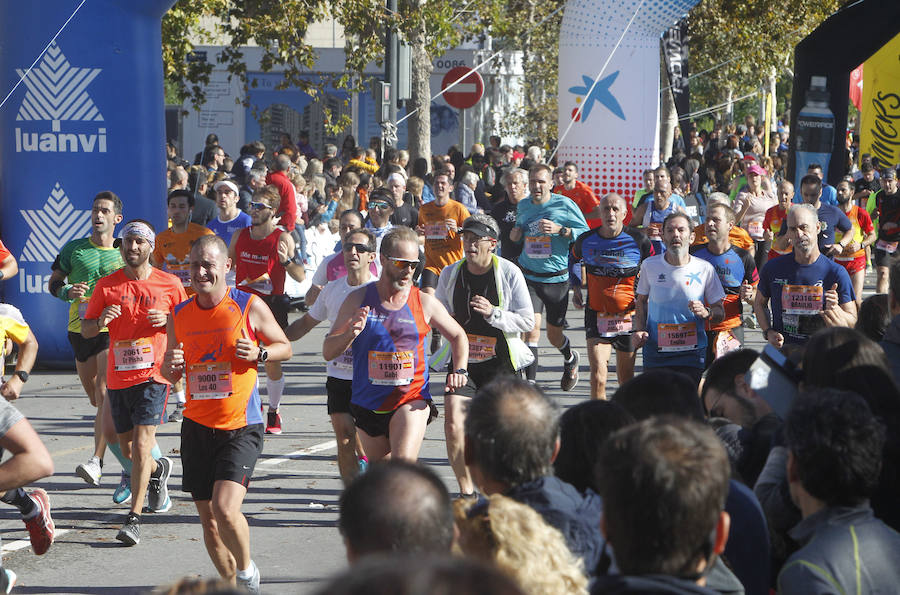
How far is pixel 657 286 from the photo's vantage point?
8195 mm

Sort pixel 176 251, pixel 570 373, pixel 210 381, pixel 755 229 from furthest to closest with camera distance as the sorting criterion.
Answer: pixel 755 229
pixel 570 373
pixel 176 251
pixel 210 381

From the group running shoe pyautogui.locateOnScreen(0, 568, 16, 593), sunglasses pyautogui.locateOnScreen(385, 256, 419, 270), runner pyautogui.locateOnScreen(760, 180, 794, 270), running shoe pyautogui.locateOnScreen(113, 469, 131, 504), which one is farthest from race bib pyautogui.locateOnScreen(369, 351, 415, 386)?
runner pyautogui.locateOnScreen(760, 180, 794, 270)

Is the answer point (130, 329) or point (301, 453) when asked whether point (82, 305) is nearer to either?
point (130, 329)

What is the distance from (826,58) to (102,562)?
11.4m

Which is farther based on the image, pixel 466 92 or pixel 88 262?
pixel 466 92

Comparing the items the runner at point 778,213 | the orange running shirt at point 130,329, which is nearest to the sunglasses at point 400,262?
the orange running shirt at point 130,329

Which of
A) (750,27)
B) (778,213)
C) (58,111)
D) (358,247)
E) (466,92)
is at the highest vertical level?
(750,27)

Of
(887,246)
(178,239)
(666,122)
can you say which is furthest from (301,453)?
(666,122)

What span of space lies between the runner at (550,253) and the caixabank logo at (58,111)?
4182 millimetres

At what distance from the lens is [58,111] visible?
38.9 ft

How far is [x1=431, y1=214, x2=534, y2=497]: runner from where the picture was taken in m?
7.32

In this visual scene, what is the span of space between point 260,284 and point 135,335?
2.97m

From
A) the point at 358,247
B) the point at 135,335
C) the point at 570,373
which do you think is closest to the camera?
the point at 135,335

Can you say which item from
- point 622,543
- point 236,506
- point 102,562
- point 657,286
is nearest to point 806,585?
point 622,543
